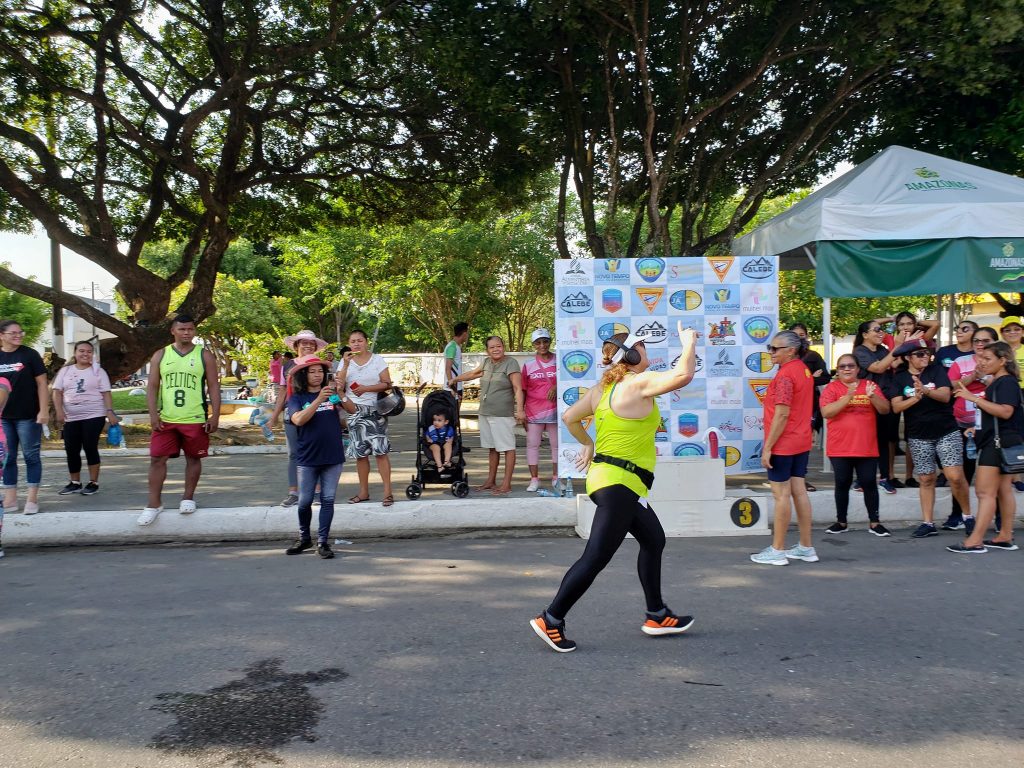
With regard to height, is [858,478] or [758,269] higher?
[758,269]

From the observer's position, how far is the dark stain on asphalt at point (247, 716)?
349 cm

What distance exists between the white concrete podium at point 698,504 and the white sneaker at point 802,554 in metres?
1.20

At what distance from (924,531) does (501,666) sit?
5020 millimetres

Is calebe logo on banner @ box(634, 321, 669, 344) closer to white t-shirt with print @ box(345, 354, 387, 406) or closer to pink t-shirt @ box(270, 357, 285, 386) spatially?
white t-shirt with print @ box(345, 354, 387, 406)

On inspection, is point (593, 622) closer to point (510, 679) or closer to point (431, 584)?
point (510, 679)

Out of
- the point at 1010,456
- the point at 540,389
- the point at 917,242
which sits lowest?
the point at 1010,456

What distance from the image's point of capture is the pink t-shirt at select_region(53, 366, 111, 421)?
30.8ft

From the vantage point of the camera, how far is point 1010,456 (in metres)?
6.66

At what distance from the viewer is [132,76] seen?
583 inches

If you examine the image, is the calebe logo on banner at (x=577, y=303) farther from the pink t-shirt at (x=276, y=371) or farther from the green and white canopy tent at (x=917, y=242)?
the pink t-shirt at (x=276, y=371)

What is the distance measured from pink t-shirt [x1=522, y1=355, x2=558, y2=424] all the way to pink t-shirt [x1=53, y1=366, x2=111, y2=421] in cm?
492

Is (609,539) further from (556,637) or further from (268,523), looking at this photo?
(268,523)

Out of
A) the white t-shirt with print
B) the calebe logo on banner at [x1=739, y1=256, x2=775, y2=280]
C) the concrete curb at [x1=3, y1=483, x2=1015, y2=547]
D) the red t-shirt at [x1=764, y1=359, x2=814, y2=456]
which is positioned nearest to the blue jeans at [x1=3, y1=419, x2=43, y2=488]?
the concrete curb at [x1=3, y1=483, x2=1015, y2=547]

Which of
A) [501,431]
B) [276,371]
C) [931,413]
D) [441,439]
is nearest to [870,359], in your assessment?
[931,413]
